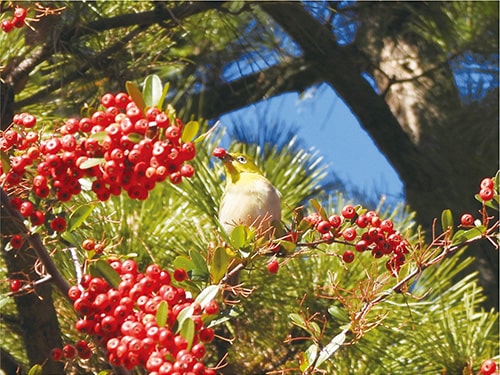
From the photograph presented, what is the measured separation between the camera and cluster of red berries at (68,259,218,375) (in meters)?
0.73

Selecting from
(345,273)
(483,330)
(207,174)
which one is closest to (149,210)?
(207,174)

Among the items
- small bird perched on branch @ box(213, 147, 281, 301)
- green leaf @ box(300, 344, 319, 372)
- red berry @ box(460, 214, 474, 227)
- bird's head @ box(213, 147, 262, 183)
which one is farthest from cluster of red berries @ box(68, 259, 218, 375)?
bird's head @ box(213, 147, 262, 183)

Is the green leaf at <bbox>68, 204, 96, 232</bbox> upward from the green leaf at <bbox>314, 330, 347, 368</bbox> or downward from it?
upward

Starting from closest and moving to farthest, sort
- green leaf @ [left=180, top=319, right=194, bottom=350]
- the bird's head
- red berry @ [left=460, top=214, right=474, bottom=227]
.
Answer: green leaf @ [left=180, top=319, right=194, bottom=350], red berry @ [left=460, top=214, right=474, bottom=227], the bird's head

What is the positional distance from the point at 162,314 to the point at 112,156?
0.52 ft

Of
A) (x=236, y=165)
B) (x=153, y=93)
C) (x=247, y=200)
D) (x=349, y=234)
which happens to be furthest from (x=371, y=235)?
(x=236, y=165)

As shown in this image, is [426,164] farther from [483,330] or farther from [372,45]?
[483,330]

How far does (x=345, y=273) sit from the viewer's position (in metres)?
1.53

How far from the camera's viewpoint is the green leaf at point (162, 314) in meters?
0.75

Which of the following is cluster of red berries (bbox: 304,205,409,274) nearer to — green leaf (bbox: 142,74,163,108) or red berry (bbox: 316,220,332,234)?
red berry (bbox: 316,220,332,234)

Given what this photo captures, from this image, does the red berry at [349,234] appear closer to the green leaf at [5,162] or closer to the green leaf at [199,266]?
the green leaf at [199,266]

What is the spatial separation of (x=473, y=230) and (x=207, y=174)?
28.3 inches

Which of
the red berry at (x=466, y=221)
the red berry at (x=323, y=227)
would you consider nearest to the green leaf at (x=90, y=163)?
the red berry at (x=323, y=227)

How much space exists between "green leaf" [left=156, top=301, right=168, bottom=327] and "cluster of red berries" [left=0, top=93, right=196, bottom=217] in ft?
0.42
